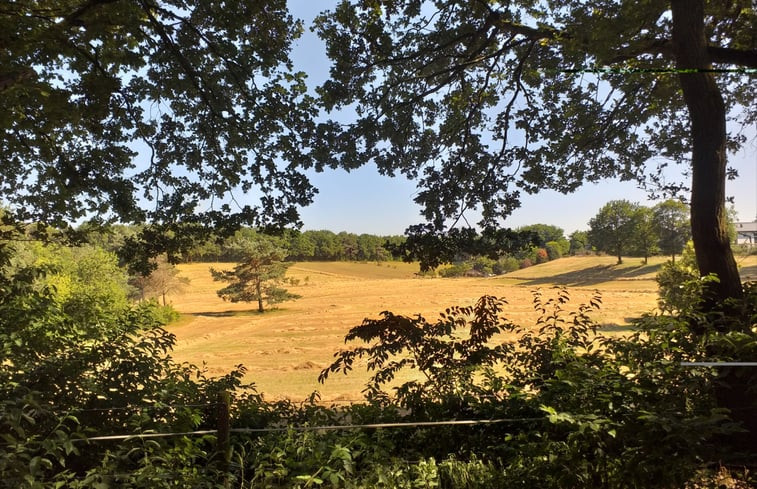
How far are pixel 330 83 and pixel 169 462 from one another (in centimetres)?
476

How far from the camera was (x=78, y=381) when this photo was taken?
3191 millimetres

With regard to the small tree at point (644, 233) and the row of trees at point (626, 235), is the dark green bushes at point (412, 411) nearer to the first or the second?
the row of trees at point (626, 235)

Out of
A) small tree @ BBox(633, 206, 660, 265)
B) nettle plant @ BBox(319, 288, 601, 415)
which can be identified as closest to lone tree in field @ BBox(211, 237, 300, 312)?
nettle plant @ BBox(319, 288, 601, 415)

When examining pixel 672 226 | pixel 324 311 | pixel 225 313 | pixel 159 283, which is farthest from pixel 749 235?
pixel 225 313

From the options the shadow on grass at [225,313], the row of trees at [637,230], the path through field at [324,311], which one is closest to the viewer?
the path through field at [324,311]

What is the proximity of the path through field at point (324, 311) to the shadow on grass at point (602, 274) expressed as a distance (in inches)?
5.5

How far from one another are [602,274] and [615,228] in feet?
14.6

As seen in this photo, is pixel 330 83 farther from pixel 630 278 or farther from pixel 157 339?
pixel 630 278

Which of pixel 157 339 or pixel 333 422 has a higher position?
pixel 157 339

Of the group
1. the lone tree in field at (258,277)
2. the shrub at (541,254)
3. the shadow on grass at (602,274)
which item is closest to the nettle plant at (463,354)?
the shrub at (541,254)

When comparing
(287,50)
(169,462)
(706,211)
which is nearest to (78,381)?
(169,462)

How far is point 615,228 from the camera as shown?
31.2 meters

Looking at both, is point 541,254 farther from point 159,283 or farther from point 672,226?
point 159,283

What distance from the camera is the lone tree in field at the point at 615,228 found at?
2987 centimetres
